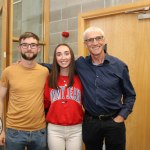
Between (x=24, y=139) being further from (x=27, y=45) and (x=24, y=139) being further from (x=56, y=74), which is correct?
(x=27, y=45)

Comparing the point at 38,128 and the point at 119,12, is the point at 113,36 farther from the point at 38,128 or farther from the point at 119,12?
the point at 38,128

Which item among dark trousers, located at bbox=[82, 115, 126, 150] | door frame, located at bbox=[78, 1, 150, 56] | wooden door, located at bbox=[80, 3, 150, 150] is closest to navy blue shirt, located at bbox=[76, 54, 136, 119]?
dark trousers, located at bbox=[82, 115, 126, 150]

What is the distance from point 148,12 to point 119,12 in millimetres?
357

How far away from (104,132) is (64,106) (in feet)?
1.25

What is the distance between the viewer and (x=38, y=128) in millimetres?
2256

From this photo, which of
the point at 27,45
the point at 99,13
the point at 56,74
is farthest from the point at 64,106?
the point at 99,13

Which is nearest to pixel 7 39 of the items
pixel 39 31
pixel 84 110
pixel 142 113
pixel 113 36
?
pixel 39 31

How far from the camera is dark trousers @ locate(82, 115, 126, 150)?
2172mm

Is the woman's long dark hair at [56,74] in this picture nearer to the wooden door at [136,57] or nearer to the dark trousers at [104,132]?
the dark trousers at [104,132]

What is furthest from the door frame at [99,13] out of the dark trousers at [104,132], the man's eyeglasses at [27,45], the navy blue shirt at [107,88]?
the dark trousers at [104,132]

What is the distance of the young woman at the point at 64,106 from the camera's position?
7.22 ft

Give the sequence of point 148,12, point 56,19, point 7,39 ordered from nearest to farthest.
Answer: point 148,12
point 7,39
point 56,19

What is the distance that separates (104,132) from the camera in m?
2.20

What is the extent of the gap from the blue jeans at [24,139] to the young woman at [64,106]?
0.08 meters
